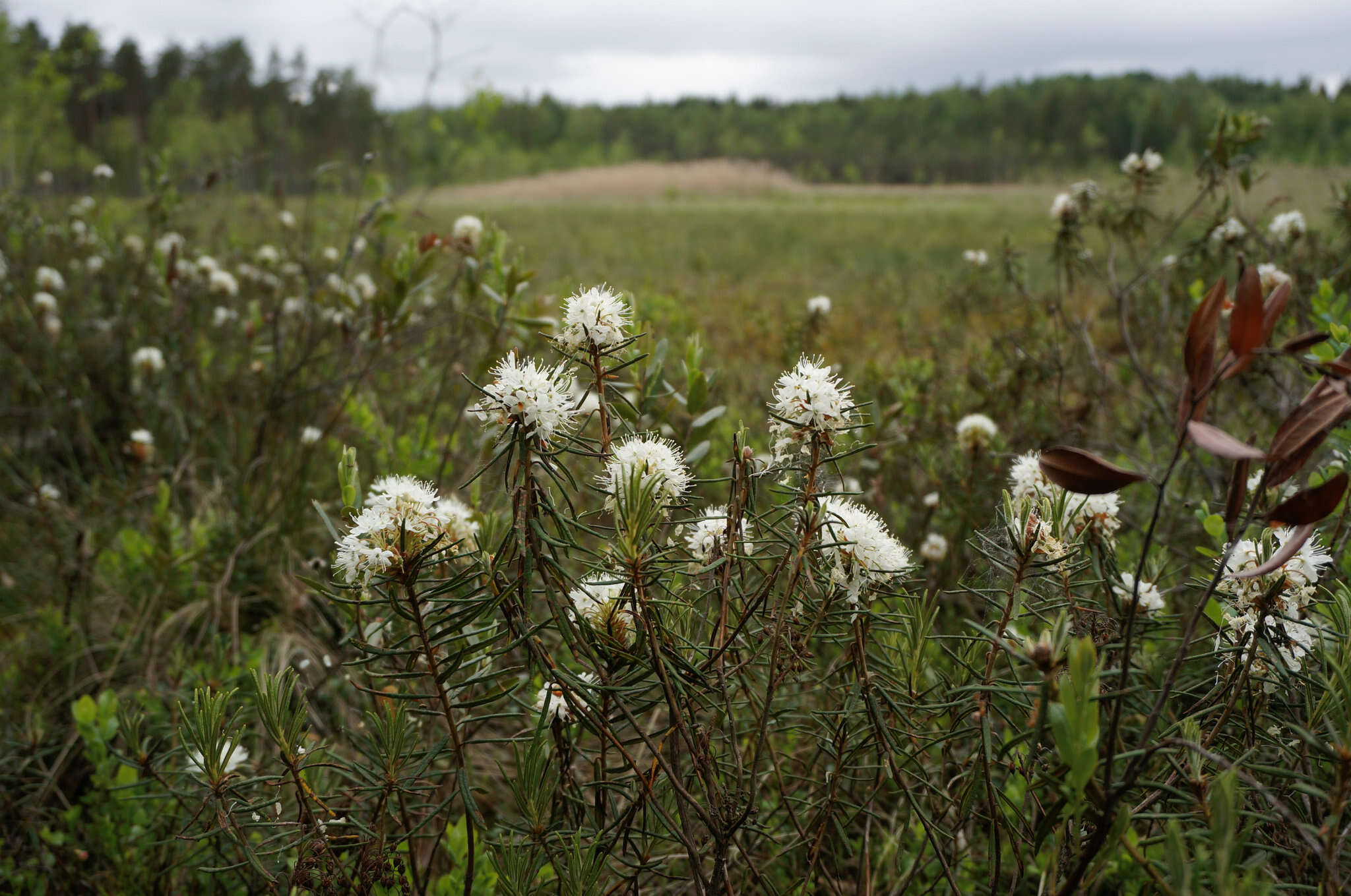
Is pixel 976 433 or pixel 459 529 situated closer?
pixel 459 529

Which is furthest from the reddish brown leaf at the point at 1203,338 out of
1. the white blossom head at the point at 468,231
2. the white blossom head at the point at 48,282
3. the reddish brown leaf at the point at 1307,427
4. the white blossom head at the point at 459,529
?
the white blossom head at the point at 48,282

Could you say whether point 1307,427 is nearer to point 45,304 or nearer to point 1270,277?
point 1270,277

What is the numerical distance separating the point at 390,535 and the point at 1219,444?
970 millimetres

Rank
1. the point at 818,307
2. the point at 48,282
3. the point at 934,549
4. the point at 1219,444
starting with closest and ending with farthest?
the point at 1219,444
the point at 934,549
the point at 818,307
the point at 48,282

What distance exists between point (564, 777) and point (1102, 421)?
11.5 ft

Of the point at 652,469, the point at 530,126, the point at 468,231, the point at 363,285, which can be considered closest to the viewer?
the point at 652,469

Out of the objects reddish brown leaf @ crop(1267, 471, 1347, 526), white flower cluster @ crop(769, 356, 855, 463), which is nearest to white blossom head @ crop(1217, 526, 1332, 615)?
reddish brown leaf @ crop(1267, 471, 1347, 526)

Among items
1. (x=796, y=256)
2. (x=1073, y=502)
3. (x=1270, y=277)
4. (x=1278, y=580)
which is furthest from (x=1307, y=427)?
(x=796, y=256)

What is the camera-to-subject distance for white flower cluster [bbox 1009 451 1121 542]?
4.32 ft

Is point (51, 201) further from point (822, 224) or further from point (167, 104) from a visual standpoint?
point (167, 104)

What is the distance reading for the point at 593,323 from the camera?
1.21m

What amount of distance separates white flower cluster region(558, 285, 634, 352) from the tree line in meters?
2.35

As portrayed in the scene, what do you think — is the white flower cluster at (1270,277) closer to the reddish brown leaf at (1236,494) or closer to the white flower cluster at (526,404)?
the reddish brown leaf at (1236,494)

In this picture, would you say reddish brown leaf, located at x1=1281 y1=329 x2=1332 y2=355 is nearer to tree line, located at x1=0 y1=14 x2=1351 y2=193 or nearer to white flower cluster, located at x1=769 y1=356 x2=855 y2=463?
white flower cluster, located at x1=769 y1=356 x2=855 y2=463
